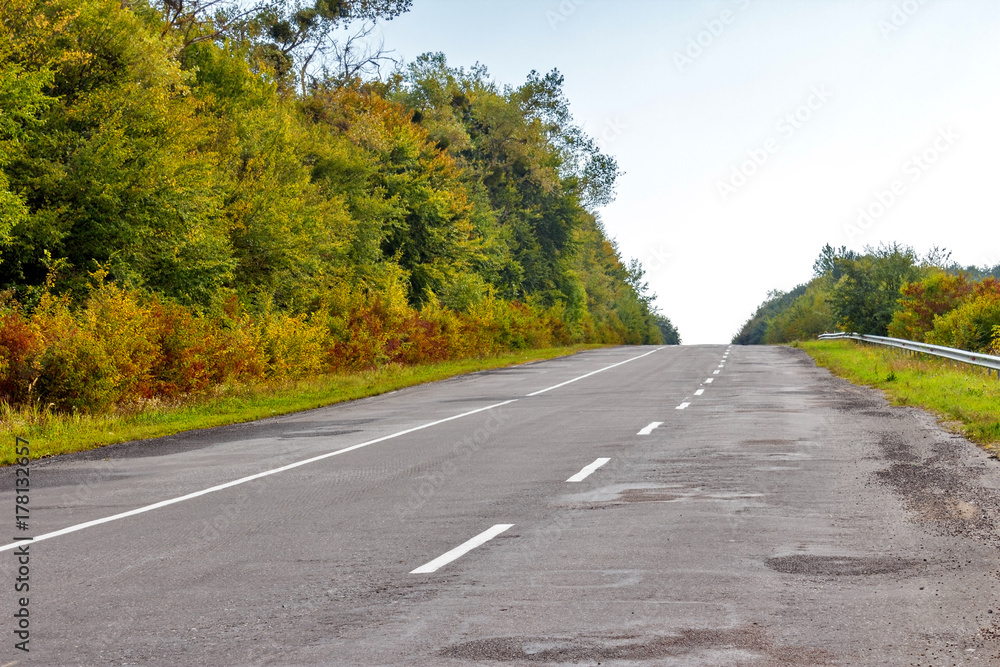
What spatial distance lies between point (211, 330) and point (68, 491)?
44.6ft

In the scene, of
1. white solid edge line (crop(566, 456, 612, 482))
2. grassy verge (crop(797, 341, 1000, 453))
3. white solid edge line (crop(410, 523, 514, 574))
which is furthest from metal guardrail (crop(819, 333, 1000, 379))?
white solid edge line (crop(410, 523, 514, 574))

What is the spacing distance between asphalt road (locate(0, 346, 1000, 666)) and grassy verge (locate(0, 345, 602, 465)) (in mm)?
951

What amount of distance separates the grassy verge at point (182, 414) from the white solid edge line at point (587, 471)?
7.45 meters

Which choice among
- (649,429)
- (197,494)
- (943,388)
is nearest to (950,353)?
(943,388)

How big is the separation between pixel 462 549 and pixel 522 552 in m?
0.46

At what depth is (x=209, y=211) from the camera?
25.0m

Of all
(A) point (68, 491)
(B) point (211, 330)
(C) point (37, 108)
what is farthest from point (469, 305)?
(A) point (68, 491)

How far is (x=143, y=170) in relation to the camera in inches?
898

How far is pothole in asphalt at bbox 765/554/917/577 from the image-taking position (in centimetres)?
666

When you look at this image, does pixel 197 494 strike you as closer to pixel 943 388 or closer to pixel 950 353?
pixel 943 388

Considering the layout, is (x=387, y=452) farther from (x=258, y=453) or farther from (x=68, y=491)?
(x=68, y=491)

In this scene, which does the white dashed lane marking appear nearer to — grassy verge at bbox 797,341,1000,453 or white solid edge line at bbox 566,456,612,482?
white solid edge line at bbox 566,456,612,482

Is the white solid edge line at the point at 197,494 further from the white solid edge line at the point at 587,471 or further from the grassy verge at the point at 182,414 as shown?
the grassy verge at the point at 182,414

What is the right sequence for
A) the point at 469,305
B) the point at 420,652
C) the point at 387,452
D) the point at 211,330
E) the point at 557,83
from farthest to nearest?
the point at 557,83 < the point at 469,305 < the point at 211,330 < the point at 387,452 < the point at 420,652
